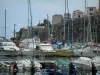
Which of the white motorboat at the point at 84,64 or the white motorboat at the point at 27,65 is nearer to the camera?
the white motorboat at the point at 27,65

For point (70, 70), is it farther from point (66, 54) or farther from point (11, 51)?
point (11, 51)

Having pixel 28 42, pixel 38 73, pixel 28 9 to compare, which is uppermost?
pixel 28 9

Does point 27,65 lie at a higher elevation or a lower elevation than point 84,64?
lower

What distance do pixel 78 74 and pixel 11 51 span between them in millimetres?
26751

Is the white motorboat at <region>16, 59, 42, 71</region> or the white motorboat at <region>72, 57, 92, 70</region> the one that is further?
the white motorboat at <region>72, 57, 92, 70</region>

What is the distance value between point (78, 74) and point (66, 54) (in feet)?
70.5

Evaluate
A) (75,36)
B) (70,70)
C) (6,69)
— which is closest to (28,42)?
(6,69)

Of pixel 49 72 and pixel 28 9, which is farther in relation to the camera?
pixel 28 9

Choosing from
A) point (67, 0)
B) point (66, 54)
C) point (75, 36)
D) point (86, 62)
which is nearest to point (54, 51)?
point (66, 54)

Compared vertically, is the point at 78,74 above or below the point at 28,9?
below

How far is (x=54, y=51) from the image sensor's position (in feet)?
194

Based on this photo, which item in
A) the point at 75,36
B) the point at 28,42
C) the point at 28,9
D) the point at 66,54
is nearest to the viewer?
the point at 66,54

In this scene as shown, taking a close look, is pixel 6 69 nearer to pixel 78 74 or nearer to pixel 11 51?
pixel 78 74

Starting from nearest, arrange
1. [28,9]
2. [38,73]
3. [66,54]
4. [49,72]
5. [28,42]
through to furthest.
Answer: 1. [49,72]
2. [38,73]
3. [66,54]
4. [28,9]
5. [28,42]
